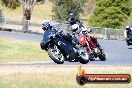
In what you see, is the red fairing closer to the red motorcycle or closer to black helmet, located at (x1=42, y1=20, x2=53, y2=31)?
the red motorcycle

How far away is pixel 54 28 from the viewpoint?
1446cm

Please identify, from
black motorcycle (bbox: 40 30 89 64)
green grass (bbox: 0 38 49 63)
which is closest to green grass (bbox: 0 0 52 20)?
green grass (bbox: 0 38 49 63)

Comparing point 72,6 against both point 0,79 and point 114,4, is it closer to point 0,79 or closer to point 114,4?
point 114,4

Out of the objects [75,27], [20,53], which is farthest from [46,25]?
[20,53]

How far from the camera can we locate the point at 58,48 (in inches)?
596

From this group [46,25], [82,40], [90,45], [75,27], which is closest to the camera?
[46,25]

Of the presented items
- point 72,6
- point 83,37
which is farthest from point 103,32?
point 83,37

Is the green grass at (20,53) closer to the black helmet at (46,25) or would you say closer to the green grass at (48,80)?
the green grass at (48,80)

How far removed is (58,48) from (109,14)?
1565 inches

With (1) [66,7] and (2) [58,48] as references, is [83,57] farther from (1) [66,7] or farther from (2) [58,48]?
(1) [66,7]

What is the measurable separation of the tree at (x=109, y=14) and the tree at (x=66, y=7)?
6375 millimetres

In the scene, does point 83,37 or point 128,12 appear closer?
point 83,37

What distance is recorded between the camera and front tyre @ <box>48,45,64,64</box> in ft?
48.9

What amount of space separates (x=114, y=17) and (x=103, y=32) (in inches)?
167
